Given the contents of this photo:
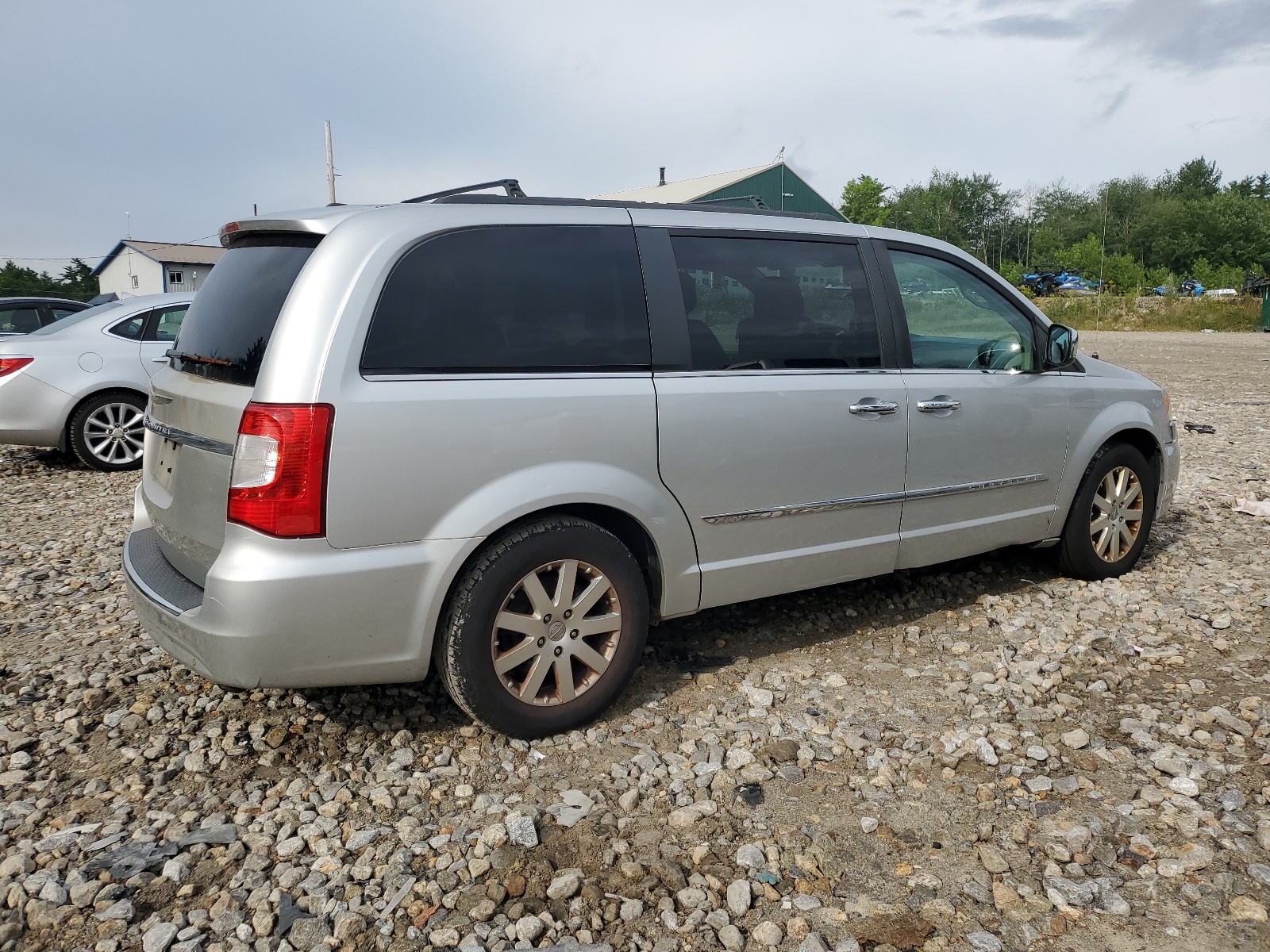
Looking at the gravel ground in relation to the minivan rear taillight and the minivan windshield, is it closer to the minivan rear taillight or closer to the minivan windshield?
the minivan rear taillight

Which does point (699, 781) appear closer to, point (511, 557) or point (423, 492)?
point (511, 557)

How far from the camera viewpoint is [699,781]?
326cm

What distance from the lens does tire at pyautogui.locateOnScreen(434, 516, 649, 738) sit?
3.24m

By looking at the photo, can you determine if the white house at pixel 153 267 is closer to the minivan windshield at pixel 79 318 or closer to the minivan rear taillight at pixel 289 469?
the minivan windshield at pixel 79 318

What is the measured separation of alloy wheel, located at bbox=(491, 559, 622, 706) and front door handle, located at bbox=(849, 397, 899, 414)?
52.7 inches

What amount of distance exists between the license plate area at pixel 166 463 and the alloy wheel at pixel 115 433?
581 cm

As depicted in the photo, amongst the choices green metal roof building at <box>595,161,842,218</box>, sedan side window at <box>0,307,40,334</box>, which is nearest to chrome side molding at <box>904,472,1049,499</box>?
sedan side window at <box>0,307,40,334</box>

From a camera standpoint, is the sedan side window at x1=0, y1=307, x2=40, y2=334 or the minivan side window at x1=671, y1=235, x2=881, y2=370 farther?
the sedan side window at x1=0, y1=307, x2=40, y2=334

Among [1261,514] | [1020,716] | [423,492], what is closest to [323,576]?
[423,492]

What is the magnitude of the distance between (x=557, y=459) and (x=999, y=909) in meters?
1.89

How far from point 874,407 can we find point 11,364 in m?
7.78

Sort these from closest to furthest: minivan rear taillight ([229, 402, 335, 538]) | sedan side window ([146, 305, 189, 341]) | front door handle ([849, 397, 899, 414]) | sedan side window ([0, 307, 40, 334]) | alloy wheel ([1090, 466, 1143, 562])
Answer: minivan rear taillight ([229, 402, 335, 538]) → front door handle ([849, 397, 899, 414]) → alloy wheel ([1090, 466, 1143, 562]) → sedan side window ([146, 305, 189, 341]) → sedan side window ([0, 307, 40, 334])

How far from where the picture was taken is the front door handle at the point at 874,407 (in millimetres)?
4039

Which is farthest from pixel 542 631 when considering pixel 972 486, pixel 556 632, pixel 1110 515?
pixel 1110 515
